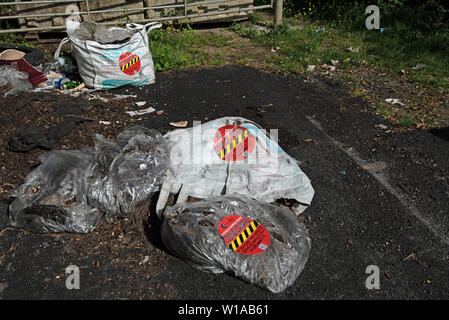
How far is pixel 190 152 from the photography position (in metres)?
3.54

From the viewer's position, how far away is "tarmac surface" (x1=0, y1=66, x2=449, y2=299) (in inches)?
107

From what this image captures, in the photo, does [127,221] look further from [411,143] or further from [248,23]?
[248,23]

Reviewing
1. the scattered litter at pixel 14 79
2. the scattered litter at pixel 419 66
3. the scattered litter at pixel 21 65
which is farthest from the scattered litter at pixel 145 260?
the scattered litter at pixel 419 66

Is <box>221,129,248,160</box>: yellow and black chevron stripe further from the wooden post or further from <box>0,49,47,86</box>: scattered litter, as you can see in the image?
the wooden post

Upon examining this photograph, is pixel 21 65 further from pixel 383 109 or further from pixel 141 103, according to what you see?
pixel 383 109

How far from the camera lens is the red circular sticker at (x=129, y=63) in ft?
17.3

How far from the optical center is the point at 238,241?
109 inches

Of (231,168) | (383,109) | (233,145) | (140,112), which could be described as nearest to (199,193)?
(231,168)

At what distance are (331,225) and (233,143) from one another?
111 centimetres

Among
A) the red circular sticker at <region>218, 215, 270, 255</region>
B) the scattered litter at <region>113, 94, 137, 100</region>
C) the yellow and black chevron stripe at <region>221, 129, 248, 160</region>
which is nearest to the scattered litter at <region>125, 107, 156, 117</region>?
the scattered litter at <region>113, 94, 137, 100</region>

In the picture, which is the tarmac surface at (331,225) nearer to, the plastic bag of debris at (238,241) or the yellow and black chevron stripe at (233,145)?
the plastic bag of debris at (238,241)

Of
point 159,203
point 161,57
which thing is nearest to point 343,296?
point 159,203

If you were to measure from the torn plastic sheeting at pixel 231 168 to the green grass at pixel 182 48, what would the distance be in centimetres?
297
